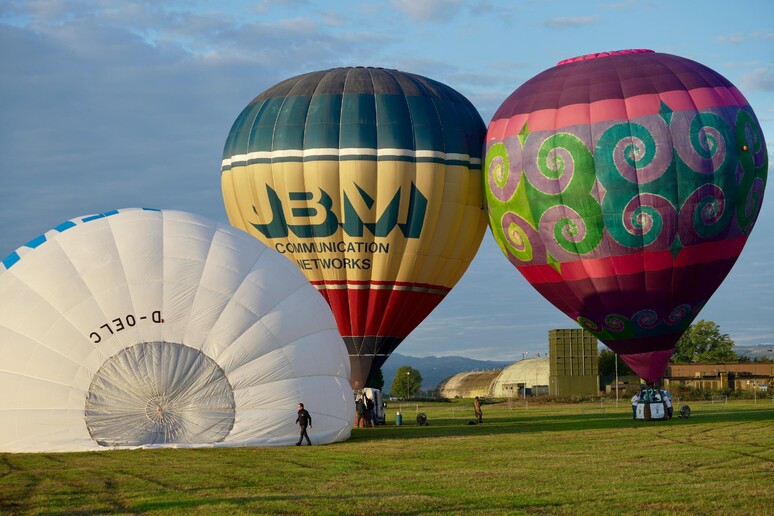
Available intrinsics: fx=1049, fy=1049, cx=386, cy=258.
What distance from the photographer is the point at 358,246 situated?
115 ft

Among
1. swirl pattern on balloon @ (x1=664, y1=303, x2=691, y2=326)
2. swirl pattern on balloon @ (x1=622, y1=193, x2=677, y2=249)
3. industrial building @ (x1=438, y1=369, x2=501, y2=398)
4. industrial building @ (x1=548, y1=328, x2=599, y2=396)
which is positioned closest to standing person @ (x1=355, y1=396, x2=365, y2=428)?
swirl pattern on balloon @ (x1=664, y1=303, x2=691, y2=326)

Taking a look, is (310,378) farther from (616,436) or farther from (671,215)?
(671,215)

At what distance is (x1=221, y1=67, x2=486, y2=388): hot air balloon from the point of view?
115 feet

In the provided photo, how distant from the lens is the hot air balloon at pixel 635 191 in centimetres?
3073

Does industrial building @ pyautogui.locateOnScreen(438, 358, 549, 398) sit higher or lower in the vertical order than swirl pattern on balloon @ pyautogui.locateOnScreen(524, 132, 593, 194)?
lower

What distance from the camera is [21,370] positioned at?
75.5 ft

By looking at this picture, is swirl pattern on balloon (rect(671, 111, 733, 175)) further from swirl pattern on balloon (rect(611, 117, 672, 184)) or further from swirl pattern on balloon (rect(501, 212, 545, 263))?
swirl pattern on balloon (rect(501, 212, 545, 263))

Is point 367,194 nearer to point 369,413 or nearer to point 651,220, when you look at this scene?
point 369,413

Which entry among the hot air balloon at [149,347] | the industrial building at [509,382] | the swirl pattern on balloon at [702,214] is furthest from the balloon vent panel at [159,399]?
the industrial building at [509,382]

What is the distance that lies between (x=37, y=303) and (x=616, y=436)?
46.1 ft

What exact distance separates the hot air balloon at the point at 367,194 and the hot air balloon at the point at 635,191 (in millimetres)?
2822

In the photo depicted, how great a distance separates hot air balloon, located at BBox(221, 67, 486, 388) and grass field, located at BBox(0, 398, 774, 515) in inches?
414

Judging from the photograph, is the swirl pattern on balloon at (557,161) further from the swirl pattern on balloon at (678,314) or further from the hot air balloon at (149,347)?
the hot air balloon at (149,347)

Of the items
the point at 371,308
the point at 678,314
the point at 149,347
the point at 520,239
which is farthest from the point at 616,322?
the point at 149,347
